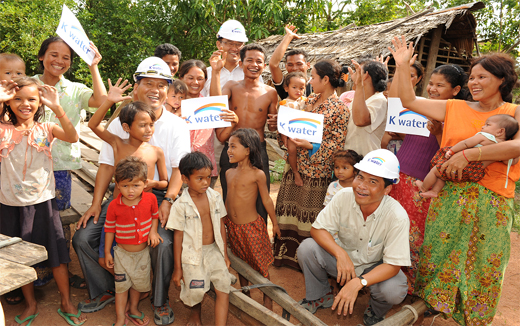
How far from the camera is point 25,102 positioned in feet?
9.81

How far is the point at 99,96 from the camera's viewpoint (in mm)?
3586

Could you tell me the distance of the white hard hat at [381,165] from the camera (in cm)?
291

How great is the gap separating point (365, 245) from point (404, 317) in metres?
0.61

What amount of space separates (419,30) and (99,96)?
6632 mm

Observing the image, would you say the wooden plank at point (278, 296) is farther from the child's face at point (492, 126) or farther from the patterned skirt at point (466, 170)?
the child's face at point (492, 126)

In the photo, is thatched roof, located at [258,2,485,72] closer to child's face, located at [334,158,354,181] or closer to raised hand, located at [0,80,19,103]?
child's face, located at [334,158,354,181]

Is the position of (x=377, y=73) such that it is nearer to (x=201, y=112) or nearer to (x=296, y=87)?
(x=296, y=87)

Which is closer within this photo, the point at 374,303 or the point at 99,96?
the point at 374,303

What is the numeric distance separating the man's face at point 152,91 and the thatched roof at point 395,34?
211 inches

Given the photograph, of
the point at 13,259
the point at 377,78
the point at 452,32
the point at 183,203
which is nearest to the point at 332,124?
the point at 377,78

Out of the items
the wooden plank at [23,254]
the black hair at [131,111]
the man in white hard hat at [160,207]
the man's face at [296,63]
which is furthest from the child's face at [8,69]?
the man's face at [296,63]

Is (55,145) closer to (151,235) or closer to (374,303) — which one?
(151,235)

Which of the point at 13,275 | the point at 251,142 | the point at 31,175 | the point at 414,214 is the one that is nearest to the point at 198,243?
the point at 251,142

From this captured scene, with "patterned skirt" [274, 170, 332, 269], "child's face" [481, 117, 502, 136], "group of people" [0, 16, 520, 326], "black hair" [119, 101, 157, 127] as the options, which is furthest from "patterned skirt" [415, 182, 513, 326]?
"black hair" [119, 101, 157, 127]
